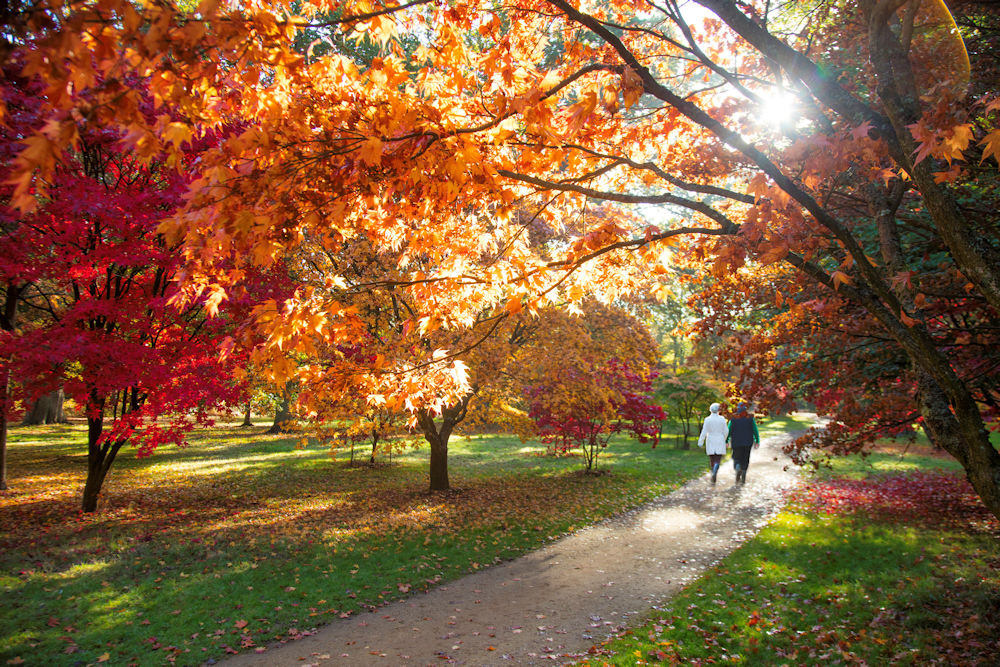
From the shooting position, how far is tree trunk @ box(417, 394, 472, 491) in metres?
11.2

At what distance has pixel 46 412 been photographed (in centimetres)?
2667

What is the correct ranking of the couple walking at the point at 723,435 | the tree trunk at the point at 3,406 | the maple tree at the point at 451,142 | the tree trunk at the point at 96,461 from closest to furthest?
1. the maple tree at the point at 451,142
2. the tree trunk at the point at 3,406
3. the tree trunk at the point at 96,461
4. the couple walking at the point at 723,435

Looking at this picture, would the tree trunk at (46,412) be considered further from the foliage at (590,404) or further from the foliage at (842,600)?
the foliage at (842,600)

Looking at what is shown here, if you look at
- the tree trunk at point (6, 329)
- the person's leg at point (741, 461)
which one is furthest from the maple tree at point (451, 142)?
the person's leg at point (741, 461)

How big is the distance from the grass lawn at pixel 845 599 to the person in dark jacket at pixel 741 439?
253 cm

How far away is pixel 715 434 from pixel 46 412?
3154 cm

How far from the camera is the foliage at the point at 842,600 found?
4.65m

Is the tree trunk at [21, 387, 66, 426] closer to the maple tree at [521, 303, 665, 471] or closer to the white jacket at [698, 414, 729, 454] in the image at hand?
the maple tree at [521, 303, 665, 471]

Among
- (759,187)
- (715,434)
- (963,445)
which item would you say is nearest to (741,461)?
(715,434)

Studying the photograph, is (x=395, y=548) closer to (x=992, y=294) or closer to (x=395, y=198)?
(x=395, y=198)

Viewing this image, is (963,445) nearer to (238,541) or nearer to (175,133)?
(175,133)

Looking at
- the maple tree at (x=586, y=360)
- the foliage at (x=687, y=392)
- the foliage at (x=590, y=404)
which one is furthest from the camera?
the foliage at (x=687, y=392)

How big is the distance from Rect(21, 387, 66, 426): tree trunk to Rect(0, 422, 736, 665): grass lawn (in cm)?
1255

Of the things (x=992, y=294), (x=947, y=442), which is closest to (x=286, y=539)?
(x=947, y=442)
